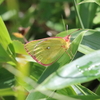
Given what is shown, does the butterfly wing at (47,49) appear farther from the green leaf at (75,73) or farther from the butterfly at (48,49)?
the green leaf at (75,73)

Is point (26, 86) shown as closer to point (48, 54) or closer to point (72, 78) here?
point (48, 54)

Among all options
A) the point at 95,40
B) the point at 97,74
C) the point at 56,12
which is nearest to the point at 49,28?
the point at 56,12

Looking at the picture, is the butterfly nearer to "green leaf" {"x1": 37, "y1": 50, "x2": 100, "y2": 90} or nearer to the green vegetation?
the green vegetation

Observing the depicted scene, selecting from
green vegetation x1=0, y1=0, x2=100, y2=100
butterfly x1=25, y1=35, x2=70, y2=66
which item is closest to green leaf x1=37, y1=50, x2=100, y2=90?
green vegetation x1=0, y1=0, x2=100, y2=100

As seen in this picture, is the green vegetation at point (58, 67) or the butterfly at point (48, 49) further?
the butterfly at point (48, 49)

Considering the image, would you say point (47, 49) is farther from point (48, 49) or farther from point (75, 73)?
point (75, 73)

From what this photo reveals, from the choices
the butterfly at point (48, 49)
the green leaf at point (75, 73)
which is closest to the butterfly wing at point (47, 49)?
the butterfly at point (48, 49)
